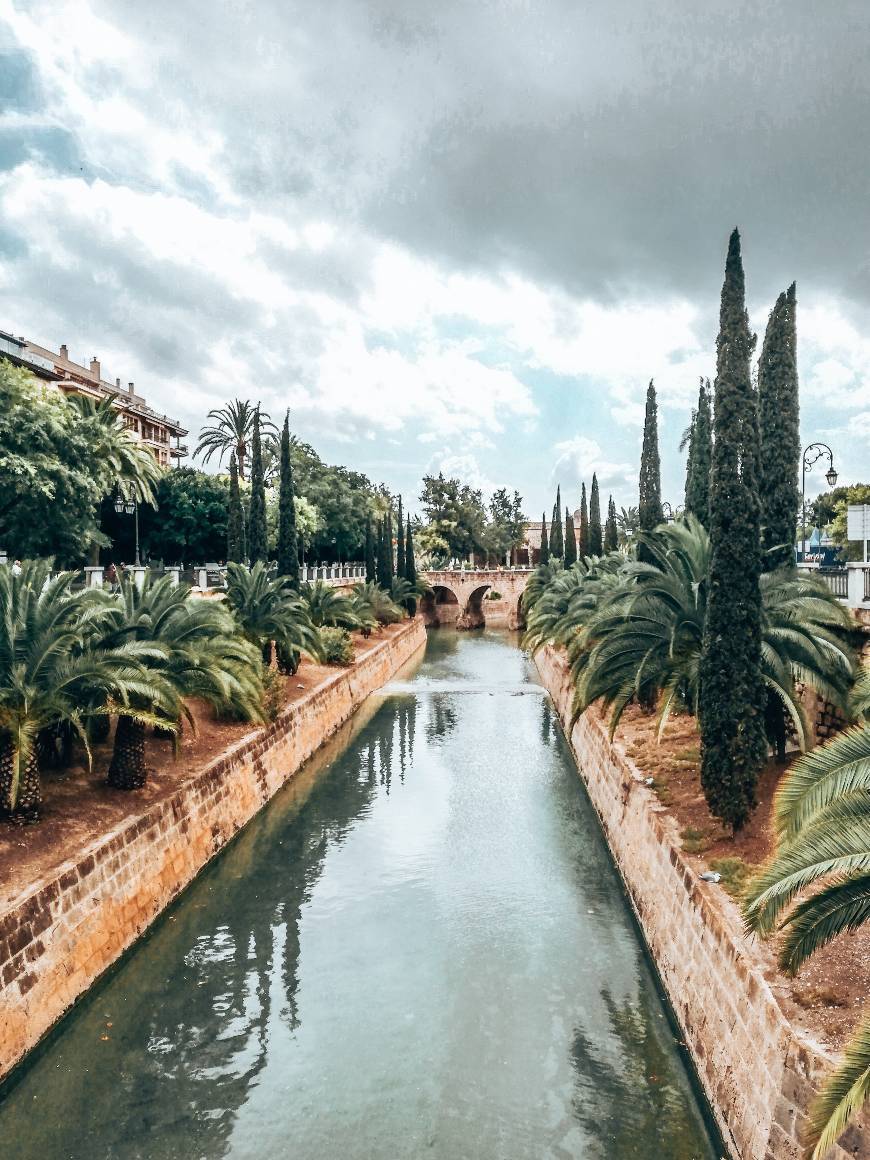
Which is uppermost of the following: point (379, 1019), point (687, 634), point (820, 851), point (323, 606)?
point (687, 634)

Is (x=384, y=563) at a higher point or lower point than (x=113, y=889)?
higher

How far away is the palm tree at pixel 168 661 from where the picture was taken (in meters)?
11.0

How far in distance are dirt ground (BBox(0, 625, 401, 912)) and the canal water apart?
5.74ft

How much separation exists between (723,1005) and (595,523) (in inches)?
1632

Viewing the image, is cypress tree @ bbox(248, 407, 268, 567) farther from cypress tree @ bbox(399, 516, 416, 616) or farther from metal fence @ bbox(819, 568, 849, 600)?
cypress tree @ bbox(399, 516, 416, 616)

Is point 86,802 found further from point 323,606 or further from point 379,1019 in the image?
point 323,606

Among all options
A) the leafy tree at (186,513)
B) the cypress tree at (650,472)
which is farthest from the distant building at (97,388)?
the cypress tree at (650,472)

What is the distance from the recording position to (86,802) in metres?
10.9

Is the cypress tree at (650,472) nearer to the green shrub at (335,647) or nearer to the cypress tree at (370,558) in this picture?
the green shrub at (335,647)

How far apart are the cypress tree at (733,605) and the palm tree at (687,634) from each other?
1.74 ft

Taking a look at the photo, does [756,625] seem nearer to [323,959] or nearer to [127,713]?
[323,959]

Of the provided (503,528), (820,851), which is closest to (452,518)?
(503,528)

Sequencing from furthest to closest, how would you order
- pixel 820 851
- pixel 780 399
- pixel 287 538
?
pixel 287 538
pixel 780 399
pixel 820 851

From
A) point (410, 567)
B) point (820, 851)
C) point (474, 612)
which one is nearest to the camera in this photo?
point (820, 851)
